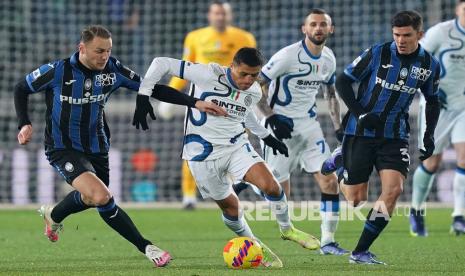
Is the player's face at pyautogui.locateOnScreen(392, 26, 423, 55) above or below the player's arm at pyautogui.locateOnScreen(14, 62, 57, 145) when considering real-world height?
above

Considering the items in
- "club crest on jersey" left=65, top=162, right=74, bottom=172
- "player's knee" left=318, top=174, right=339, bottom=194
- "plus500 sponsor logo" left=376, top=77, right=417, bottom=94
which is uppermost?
"plus500 sponsor logo" left=376, top=77, right=417, bottom=94

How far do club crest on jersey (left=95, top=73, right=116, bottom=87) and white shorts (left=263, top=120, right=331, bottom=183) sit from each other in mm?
2197

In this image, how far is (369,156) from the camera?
810cm

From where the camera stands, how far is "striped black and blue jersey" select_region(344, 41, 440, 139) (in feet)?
26.0

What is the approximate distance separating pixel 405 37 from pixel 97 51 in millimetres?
2242

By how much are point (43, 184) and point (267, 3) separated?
5207 mm

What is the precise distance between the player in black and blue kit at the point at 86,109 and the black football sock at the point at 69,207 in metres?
0.02

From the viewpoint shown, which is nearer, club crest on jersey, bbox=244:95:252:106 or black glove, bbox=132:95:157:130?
black glove, bbox=132:95:157:130

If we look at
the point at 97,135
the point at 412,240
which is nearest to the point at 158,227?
the point at 412,240

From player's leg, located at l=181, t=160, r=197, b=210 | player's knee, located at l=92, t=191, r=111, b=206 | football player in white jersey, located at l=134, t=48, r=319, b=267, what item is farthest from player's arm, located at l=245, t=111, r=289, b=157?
player's leg, located at l=181, t=160, r=197, b=210

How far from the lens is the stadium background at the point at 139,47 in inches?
616

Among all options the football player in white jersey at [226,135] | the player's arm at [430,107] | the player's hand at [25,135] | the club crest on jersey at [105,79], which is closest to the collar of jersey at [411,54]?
the player's arm at [430,107]

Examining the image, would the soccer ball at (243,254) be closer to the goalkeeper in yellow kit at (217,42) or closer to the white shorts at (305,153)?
the white shorts at (305,153)

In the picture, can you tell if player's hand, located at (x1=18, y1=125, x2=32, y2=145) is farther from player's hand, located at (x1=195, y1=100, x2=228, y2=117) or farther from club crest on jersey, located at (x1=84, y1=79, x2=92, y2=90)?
player's hand, located at (x1=195, y1=100, x2=228, y2=117)
